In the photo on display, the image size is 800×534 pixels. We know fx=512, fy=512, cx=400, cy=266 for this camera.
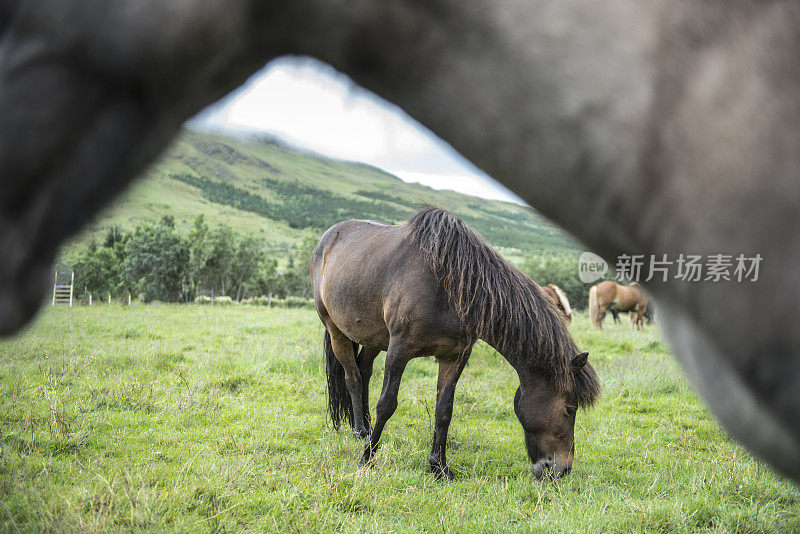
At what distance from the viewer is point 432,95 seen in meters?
0.83

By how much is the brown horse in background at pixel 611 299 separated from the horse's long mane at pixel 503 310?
14.2 m

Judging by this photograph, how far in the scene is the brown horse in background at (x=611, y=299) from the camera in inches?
711

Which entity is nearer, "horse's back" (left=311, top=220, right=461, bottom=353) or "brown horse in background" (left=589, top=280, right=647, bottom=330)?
"horse's back" (left=311, top=220, right=461, bottom=353)

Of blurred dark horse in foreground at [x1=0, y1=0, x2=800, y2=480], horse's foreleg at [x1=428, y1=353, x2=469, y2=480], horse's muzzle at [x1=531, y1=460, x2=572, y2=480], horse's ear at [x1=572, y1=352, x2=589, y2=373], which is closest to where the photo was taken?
blurred dark horse in foreground at [x1=0, y1=0, x2=800, y2=480]

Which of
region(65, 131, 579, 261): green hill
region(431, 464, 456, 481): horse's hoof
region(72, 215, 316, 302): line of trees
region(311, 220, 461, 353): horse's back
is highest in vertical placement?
region(65, 131, 579, 261): green hill

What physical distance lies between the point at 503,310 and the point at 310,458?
2015mm

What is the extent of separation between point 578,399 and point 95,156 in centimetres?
409

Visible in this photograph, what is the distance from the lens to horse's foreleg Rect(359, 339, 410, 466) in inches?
166

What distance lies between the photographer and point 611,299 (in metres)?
18.3

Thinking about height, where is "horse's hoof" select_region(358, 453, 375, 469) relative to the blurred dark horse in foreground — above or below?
below

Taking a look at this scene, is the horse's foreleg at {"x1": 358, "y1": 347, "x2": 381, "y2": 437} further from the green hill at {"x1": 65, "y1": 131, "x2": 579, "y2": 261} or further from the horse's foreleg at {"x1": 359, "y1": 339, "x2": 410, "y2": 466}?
the green hill at {"x1": 65, "y1": 131, "x2": 579, "y2": 261}

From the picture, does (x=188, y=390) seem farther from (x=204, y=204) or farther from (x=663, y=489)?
(x=204, y=204)

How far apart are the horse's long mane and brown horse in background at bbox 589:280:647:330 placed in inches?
559

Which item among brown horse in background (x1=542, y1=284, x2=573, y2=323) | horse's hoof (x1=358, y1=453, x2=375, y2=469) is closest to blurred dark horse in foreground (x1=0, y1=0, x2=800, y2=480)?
horse's hoof (x1=358, y1=453, x2=375, y2=469)
